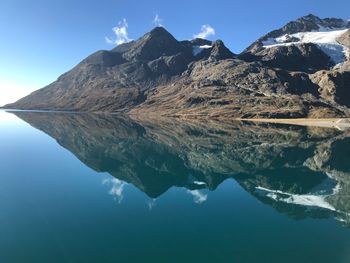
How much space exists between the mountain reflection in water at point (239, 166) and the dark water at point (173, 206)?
25 cm

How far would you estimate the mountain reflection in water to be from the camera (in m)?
54.8

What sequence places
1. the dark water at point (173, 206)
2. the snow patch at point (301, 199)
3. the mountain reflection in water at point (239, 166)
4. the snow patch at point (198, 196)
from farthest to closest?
the mountain reflection in water at point (239, 166) → the snow patch at point (198, 196) → the snow patch at point (301, 199) → the dark water at point (173, 206)

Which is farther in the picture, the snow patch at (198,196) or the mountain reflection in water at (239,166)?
the mountain reflection in water at (239,166)

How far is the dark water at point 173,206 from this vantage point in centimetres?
3294

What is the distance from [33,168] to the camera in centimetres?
7494

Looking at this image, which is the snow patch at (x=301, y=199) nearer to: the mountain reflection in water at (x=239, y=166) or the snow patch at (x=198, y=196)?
the mountain reflection in water at (x=239, y=166)

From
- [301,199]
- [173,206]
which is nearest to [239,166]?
[301,199]

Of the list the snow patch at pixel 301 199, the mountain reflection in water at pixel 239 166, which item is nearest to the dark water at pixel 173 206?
the snow patch at pixel 301 199

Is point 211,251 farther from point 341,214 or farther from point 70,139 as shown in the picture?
point 70,139

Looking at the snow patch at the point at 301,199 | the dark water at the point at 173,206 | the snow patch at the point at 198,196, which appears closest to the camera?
the dark water at the point at 173,206

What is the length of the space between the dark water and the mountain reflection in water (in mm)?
248

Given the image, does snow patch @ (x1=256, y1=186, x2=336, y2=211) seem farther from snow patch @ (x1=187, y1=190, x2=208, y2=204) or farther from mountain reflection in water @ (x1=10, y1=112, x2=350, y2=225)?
snow patch @ (x1=187, y1=190, x2=208, y2=204)

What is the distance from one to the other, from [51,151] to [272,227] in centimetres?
7502

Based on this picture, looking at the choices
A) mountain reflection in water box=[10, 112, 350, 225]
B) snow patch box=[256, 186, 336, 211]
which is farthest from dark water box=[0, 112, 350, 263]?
mountain reflection in water box=[10, 112, 350, 225]
